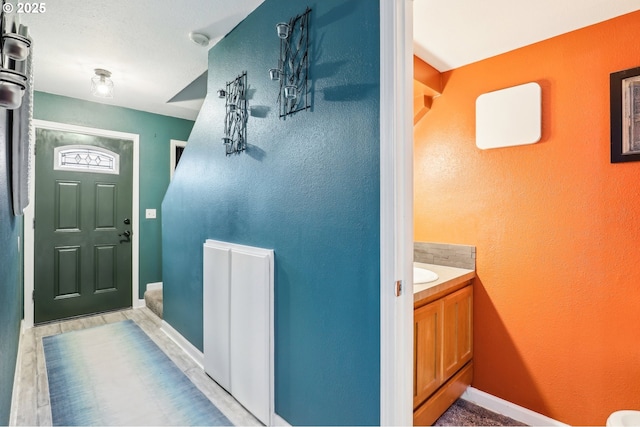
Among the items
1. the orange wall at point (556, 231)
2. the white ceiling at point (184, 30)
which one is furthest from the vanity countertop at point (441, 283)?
the white ceiling at point (184, 30)

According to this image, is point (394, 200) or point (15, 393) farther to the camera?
point (15, 393)

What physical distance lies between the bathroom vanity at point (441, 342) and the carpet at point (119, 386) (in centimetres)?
110

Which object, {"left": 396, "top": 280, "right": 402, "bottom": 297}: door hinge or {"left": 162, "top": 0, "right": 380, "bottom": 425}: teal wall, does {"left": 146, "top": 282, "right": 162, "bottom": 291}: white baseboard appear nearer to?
{"left": 162, "top": 0, "right": 380, "bottom": 425}: teal wall

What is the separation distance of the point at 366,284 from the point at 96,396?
1.96m

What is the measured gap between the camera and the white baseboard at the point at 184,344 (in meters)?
2.37

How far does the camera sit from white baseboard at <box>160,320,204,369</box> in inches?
93.2

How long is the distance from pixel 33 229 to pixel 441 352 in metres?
3.95

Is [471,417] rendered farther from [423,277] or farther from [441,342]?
[423,277]

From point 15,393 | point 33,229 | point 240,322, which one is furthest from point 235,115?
point 33,229

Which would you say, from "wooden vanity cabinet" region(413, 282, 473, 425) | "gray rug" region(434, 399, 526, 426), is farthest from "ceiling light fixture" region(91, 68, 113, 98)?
"gray rug" region(434, 399, 526, 426)

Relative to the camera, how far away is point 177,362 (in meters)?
2.39

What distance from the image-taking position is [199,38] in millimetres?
2205


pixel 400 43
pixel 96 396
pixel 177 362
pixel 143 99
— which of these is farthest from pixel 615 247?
pixel 143 99

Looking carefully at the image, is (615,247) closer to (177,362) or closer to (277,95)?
(277,95)
